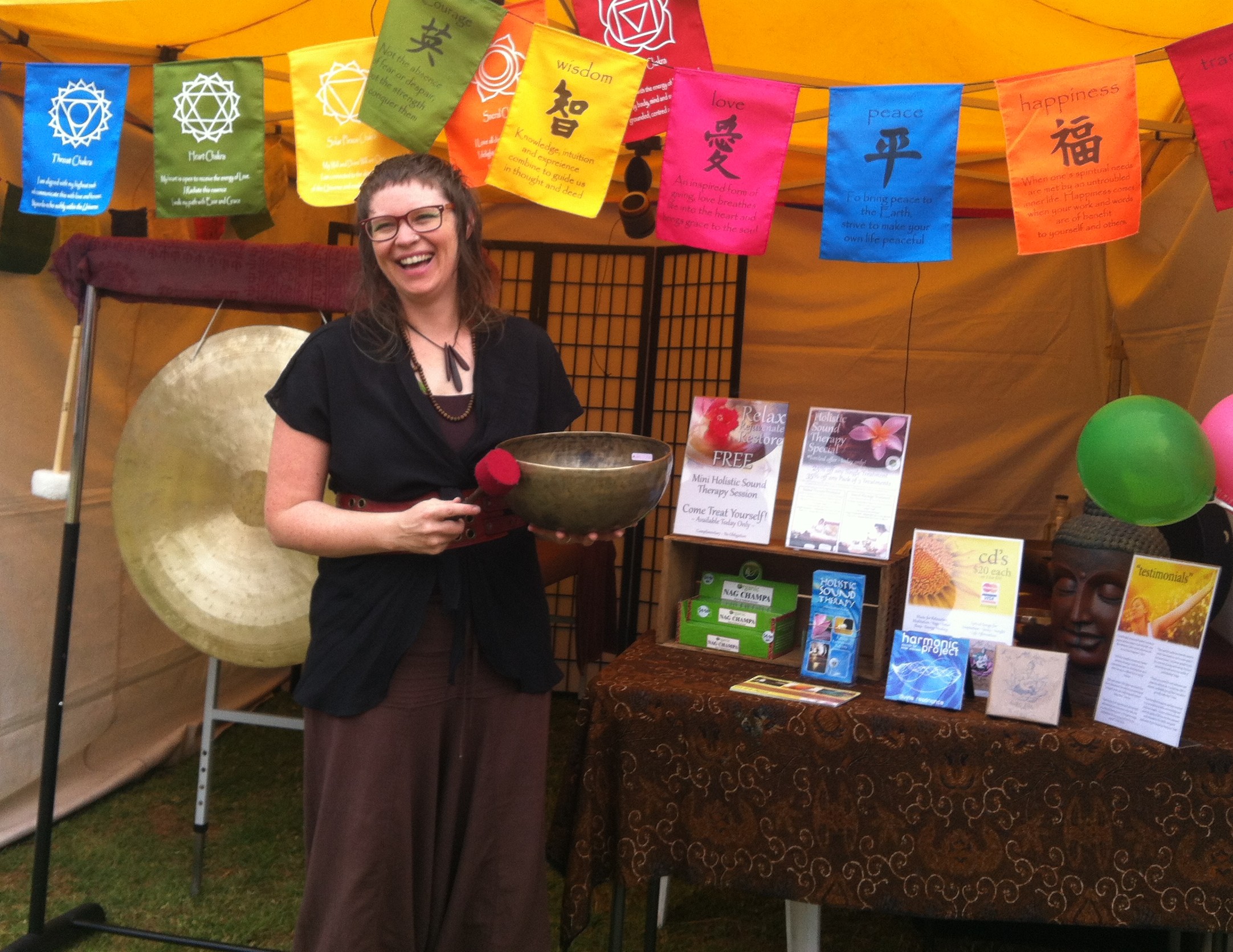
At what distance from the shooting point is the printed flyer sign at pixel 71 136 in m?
2.25

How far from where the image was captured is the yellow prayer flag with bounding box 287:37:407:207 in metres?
2.19

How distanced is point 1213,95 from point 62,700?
2.44 meters

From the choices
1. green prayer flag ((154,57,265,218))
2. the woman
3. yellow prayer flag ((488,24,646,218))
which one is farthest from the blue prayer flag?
green prayer flag ((154,57,265,218))

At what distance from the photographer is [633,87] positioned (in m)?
2.07

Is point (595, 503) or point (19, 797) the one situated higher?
point (595, 503)

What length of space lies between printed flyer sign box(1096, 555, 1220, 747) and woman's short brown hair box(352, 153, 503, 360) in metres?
1.16

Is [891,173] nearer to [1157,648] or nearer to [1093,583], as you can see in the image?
[1093,583]

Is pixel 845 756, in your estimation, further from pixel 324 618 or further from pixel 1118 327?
pixel 1118 327

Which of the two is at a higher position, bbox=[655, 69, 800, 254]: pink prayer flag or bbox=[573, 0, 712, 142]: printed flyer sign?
bbox=[573, 0, 712, 142]: printed flyer sign

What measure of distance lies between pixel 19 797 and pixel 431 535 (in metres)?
2.11

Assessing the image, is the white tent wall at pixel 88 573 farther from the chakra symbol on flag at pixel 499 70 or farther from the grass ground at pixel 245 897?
the chakra symbol on flag at pixel 499 70

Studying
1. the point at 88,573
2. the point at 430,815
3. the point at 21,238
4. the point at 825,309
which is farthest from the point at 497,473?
the point at 825,309

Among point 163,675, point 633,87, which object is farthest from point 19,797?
point 633,87

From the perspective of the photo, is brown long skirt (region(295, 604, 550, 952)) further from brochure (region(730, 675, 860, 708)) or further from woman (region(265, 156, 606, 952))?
brochure (region(730, 675, 860, 708))
